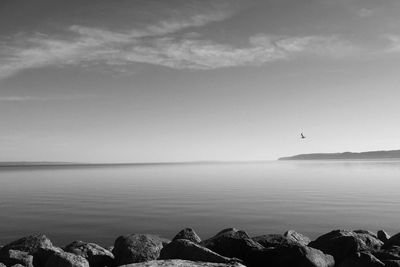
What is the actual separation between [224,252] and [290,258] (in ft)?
7.03

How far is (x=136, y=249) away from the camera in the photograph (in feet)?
45.1

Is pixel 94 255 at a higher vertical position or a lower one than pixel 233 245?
lower

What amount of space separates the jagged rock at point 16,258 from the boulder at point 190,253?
4.30 meters

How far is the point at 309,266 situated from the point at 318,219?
16.5 metres

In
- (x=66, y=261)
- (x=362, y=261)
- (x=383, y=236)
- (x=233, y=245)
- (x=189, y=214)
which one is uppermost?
(x=66, y=261)

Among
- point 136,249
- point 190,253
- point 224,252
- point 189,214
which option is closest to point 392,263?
point 224,252

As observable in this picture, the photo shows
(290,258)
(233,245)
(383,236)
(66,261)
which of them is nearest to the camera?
(66,261)

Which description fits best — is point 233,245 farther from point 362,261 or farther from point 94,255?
point 94,255

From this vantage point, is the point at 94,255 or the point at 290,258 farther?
the point at 94,255

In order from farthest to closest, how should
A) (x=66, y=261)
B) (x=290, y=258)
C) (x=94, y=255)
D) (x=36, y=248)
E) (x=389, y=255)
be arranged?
1. (x=36, y=248)
2. (x=94, y=255)
3. (x=389, y=255)
4. (x=290, y=258)
5. (x=66, y=261)

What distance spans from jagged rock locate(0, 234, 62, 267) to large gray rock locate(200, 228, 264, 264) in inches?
199

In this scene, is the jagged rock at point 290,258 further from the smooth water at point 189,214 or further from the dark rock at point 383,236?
the smooth water at point 189,214

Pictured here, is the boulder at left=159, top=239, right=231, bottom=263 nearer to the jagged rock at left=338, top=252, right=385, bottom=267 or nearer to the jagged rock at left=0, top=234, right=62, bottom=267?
the jagged rock at left=338, top=252, right=385, bottom=267

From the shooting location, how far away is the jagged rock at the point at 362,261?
10914mm
